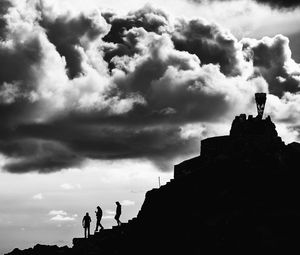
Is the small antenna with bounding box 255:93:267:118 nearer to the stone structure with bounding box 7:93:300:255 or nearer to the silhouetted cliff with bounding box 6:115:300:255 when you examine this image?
the stone structure with bounding box 7:93:300:255

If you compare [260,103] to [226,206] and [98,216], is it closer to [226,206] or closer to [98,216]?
[226,206]

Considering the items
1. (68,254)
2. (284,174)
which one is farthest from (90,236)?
(284,174)

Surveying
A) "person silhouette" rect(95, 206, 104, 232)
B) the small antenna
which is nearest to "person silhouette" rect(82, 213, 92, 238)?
"person silhouette" rect(95, 206, 104, 232)

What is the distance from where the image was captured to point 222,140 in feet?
171

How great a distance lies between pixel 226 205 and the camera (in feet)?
152

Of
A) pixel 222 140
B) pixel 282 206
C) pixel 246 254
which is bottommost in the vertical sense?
pixel 246 254

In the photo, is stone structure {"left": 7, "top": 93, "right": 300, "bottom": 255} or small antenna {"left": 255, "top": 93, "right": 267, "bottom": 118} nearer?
stone structure {"left": 7, "top": 93, "right": 300, "bottom": 255}

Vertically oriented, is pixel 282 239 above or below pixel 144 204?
below

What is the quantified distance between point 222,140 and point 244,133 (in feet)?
8.96

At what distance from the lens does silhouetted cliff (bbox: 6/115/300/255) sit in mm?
42406

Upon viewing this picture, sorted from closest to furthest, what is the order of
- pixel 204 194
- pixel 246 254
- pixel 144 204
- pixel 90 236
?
pixel 246 254 → pixel 90 236 → pixel 204 194 → pixel 144 204

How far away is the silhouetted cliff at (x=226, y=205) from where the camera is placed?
42.4 m

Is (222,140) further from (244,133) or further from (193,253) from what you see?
(193,253)

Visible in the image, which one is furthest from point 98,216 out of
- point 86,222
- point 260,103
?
point 260,103
